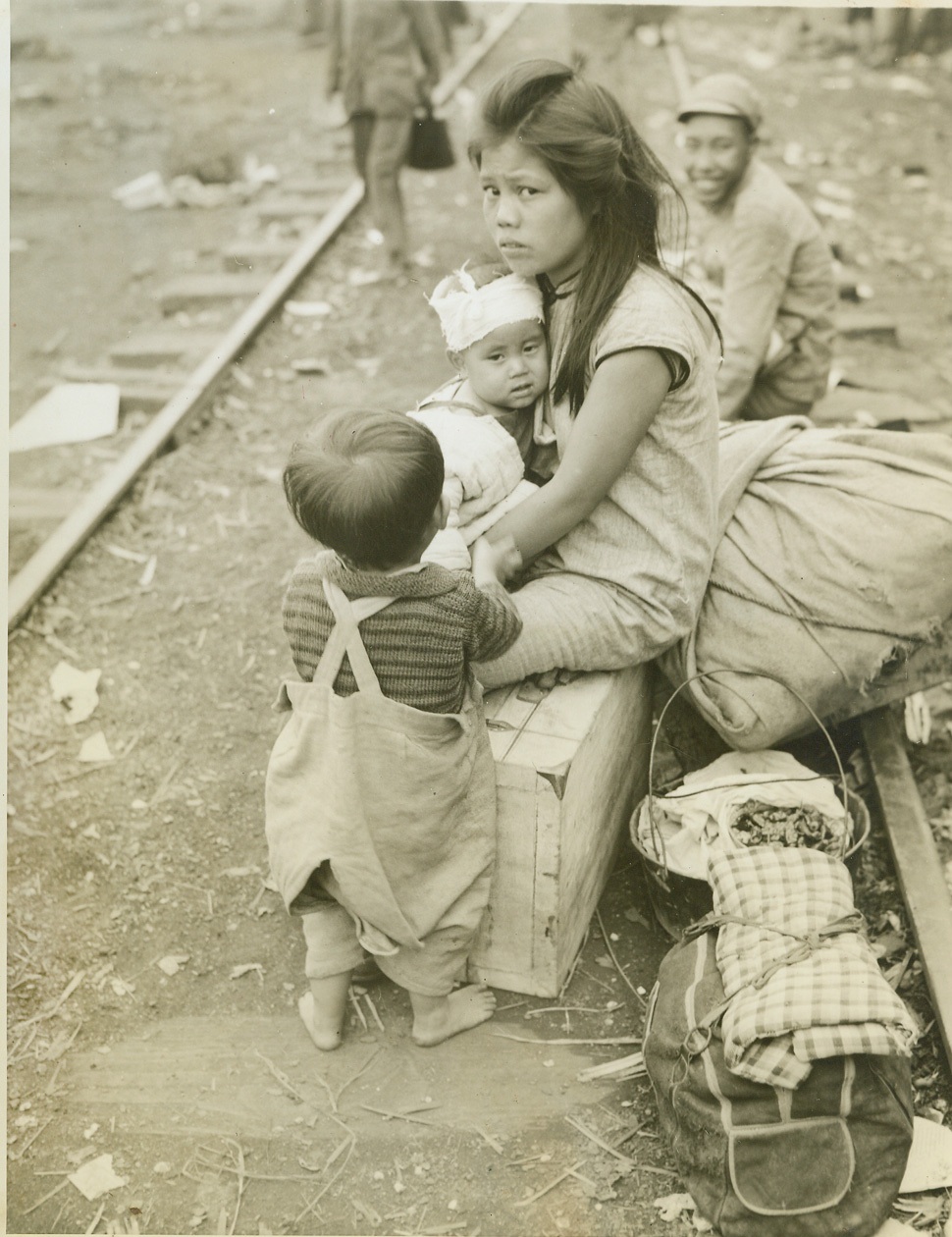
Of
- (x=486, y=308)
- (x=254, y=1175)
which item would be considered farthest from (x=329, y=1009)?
(x=486, y=308)

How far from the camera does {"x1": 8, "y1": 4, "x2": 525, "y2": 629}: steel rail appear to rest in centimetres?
472

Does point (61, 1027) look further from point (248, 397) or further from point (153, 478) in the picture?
point (248, 397)

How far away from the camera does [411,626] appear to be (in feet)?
8.32

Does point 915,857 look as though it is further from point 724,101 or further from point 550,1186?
point 724,101

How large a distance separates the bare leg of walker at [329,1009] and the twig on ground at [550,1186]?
611 millimetres

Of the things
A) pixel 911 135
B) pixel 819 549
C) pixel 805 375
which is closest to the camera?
pixel 819 549

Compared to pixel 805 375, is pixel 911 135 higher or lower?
lower

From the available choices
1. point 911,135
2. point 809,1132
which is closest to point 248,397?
point 809,1132

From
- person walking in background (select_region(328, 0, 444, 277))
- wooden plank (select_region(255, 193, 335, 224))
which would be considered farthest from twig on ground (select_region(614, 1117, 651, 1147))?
wooden plank (select_region(255, 193, 335, 224))

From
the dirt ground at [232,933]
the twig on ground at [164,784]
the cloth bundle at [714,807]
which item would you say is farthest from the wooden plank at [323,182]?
the cloth bundle at [714,807]

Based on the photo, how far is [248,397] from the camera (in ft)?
20.9

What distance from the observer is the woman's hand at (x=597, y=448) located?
2.82 m

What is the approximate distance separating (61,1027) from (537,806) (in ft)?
4.47

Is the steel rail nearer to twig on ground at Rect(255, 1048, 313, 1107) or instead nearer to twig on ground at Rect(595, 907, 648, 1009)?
twig on ground at Rect(255, 1048, 313, 1107)
